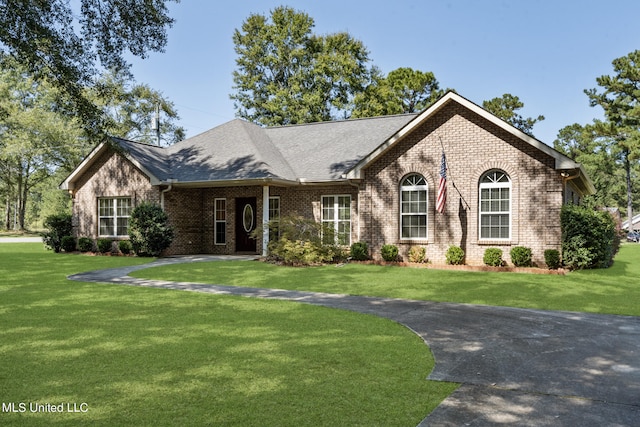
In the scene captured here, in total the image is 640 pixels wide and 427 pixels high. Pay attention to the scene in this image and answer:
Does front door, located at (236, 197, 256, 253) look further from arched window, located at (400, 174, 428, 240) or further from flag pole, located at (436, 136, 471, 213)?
flag pole, located at (436, 136, 471, 213)

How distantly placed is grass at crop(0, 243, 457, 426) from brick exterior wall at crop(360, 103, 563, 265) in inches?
365

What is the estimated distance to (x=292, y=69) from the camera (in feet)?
142

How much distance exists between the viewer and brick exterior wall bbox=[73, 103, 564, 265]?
1570 cm

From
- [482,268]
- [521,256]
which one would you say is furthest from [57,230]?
[521,256]

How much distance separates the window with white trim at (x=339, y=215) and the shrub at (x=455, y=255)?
15.4 feet

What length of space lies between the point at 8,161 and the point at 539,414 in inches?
2126

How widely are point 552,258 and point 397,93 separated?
95.0 feet

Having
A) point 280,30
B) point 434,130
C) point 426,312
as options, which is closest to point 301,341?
point 426,312

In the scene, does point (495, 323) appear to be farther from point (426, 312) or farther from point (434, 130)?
point (434, 130)

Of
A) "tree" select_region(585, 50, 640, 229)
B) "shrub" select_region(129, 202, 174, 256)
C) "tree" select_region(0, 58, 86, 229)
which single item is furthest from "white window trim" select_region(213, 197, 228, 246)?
"tree" select_region(585, 50, 640, 229)

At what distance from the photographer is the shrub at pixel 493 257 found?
624 inches

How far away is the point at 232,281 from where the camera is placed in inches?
513

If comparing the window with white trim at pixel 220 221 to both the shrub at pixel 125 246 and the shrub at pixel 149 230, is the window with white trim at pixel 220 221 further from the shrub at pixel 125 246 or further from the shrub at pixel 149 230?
the shrub at pixel 125 246

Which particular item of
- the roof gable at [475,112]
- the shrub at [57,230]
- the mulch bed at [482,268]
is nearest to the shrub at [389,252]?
the mulch bed at [482,268]
